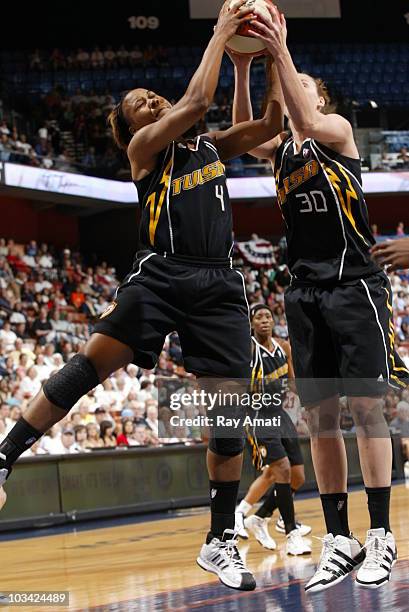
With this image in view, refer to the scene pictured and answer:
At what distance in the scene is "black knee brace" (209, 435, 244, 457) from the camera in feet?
14.8

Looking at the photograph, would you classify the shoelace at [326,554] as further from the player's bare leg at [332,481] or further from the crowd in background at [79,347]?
the crowd in background at [79,347]

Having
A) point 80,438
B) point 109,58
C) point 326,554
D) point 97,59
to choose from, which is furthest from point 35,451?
point 109,58

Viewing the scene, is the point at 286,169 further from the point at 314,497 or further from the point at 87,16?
the point at 87,16

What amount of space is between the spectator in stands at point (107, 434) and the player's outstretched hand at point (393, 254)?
319 inches

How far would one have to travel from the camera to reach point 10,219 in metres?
21.1

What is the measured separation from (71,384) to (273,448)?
380 centimetres

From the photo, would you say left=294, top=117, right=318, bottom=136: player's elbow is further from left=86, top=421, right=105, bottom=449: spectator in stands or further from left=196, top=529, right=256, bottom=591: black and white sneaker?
left=86, top=421, right=105, bottom=449: spectator in stands

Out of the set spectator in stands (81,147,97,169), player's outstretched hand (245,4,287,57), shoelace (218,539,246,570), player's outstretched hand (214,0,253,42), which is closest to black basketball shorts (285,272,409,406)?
shoelace (218,539,246,570)

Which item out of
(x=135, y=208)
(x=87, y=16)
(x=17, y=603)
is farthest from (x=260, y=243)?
(x=17, y=603)

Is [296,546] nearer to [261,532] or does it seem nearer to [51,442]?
[261,532]

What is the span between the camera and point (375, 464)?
4.37 meters

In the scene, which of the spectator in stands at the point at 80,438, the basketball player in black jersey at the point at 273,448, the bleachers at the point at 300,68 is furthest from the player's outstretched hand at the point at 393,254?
the bleachers at the point at 300,68

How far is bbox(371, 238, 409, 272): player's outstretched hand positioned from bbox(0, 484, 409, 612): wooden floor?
153cm

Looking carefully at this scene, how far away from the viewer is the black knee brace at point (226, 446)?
4.51 meters
